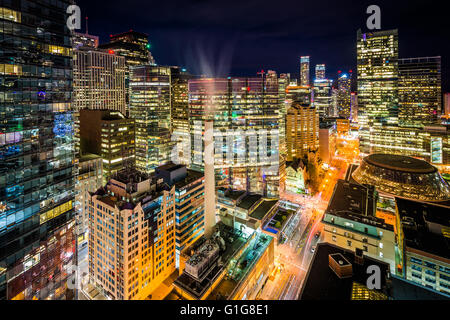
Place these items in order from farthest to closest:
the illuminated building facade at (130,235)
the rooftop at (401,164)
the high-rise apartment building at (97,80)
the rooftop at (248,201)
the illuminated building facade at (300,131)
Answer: the high-rise apartment building at (97,80)
the illuminated building facade at (300,131)
the rooftop at (401,164)
the rooftop at (248,201)
the illuminated building facade at (130,235)

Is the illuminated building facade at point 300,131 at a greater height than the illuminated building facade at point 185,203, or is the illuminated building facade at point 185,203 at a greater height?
the illuminated building facade at point 300,131

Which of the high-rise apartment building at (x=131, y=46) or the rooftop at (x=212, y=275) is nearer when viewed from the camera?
the rooftop at (x=212, y=275)

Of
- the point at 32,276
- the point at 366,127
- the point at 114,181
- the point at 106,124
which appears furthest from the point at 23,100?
the point at 366,127

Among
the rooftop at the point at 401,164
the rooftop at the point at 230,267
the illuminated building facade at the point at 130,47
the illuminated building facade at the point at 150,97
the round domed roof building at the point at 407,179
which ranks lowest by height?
the rooftop at the point at 230,267

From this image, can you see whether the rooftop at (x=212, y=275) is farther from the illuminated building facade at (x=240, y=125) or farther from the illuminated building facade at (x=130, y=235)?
the illuminated building facade at (x=240, y=125)

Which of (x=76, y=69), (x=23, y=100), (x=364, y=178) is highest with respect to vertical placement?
(x=76, y=69)

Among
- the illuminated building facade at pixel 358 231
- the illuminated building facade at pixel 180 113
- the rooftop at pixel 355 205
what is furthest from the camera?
the illuminated building facade at pixel 180 113

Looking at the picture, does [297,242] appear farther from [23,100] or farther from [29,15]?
[29,15]

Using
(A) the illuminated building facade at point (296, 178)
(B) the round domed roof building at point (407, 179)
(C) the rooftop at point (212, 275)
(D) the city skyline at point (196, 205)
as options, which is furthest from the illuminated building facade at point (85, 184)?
(B) the round domed roof building at point (407, 179)
